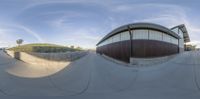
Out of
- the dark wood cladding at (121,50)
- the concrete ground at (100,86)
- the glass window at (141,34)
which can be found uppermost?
the glass window at (141,34)

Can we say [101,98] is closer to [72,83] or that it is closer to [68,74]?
[72,83]

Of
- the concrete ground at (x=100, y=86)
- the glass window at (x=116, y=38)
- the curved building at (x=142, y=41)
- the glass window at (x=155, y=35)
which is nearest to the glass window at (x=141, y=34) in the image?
the curved building at (x=142, y=41)

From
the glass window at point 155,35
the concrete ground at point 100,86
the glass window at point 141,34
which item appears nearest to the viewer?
the concrete ground at point 100,86

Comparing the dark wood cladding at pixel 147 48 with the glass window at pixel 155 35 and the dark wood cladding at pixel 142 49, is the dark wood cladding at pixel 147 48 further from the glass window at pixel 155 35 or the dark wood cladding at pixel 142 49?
the glass window at pixel 155 35

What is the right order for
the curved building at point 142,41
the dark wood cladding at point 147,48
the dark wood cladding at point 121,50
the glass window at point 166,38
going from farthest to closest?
the glass window at point 166,38 → the dark wood cladding at point 121,50 → the curved building at point 142,41 → the dark wood cladding at point 147,48

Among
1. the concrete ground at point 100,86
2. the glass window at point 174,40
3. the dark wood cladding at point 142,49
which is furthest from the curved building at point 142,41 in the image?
the concrete ground at point 100,86

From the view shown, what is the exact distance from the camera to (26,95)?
24.7ft

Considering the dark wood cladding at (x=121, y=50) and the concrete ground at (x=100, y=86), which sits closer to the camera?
the concrete ground at (x=100, y=86)

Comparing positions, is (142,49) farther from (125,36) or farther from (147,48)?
(125,36)

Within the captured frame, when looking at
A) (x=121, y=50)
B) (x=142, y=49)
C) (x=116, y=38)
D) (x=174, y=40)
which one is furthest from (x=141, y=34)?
(x=174, y=40)

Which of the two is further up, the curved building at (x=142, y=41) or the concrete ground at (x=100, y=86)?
the curved building at (x=142, y=41)

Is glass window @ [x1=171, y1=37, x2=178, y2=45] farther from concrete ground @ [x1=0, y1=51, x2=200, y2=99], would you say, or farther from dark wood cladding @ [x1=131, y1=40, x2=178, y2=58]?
concrete ground @ [x1=0, y1=51, x2=200, y2=99]

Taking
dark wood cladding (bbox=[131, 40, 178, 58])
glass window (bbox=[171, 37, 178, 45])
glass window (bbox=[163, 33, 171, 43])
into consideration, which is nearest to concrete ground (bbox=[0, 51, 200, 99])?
dark wood cladding (bbox=[131, 40, 178, 58])

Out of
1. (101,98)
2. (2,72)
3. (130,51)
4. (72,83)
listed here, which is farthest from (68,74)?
(130,51)
